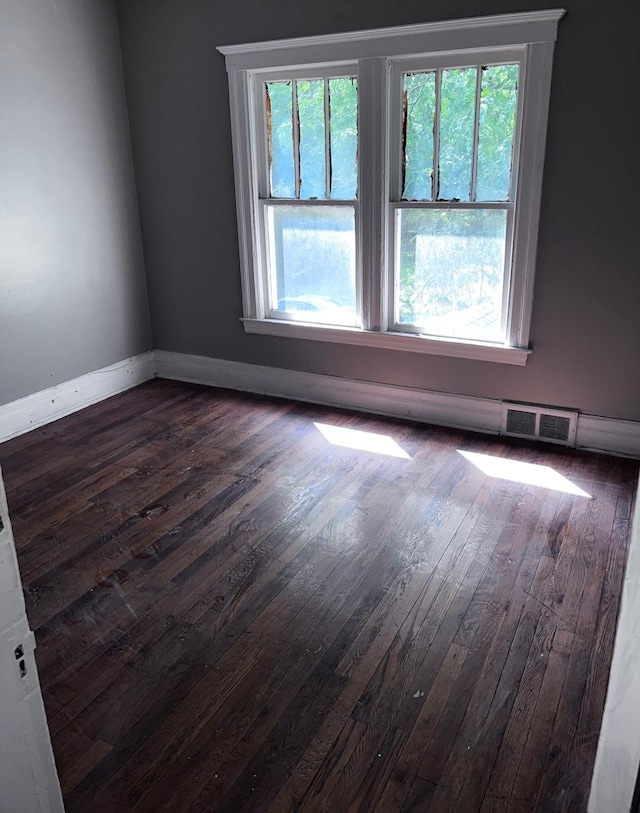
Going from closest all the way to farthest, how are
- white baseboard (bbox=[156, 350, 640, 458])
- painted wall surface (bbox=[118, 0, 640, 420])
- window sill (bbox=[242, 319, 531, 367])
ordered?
painted wall surface (bbox=[118, 0, 640, 420]), white baseboard (bbox=[156, 350, 640, 458]), window sill (bbox=[242, 319, 531, 367])

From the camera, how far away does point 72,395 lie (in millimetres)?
4387

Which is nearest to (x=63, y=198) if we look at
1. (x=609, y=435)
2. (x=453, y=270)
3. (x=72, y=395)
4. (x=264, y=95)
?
(x=72, y=395)

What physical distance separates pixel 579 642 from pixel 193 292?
3.43 m

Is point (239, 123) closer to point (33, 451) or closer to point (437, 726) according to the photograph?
point (33, 451)

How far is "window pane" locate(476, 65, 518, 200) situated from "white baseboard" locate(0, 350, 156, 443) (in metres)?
2.69

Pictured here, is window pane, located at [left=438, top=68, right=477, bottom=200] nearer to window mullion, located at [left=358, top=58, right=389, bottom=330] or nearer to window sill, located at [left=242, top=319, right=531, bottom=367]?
window mullion, located at [left=358, top=58, right=389, bottom=330]

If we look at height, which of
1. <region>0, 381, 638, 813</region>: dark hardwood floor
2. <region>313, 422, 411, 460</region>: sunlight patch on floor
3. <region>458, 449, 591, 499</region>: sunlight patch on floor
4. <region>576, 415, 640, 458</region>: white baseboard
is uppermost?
<region>576, 415, 640, 458</region>: white baseboard

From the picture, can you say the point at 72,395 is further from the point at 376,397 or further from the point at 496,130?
the point at 496,130

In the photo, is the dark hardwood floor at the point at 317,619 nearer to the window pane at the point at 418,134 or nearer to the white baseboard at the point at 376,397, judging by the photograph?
the white baseboard at the point at 376,397

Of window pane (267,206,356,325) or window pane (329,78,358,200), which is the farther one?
window pane (267,206,356,325)

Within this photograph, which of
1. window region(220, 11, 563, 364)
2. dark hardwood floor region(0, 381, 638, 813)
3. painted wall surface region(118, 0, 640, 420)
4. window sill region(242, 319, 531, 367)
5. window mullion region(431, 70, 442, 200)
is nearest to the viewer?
dark hardwood floor region(0, 381, 638, 813)

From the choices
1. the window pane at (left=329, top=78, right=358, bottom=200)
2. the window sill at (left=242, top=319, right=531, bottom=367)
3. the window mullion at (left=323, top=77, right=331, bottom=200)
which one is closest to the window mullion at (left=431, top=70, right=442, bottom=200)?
the window pane at (left=329, top=78, right=358, bottom=200)

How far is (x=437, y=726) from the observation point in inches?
75.8

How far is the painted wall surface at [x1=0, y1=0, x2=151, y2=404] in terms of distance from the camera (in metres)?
3.79
